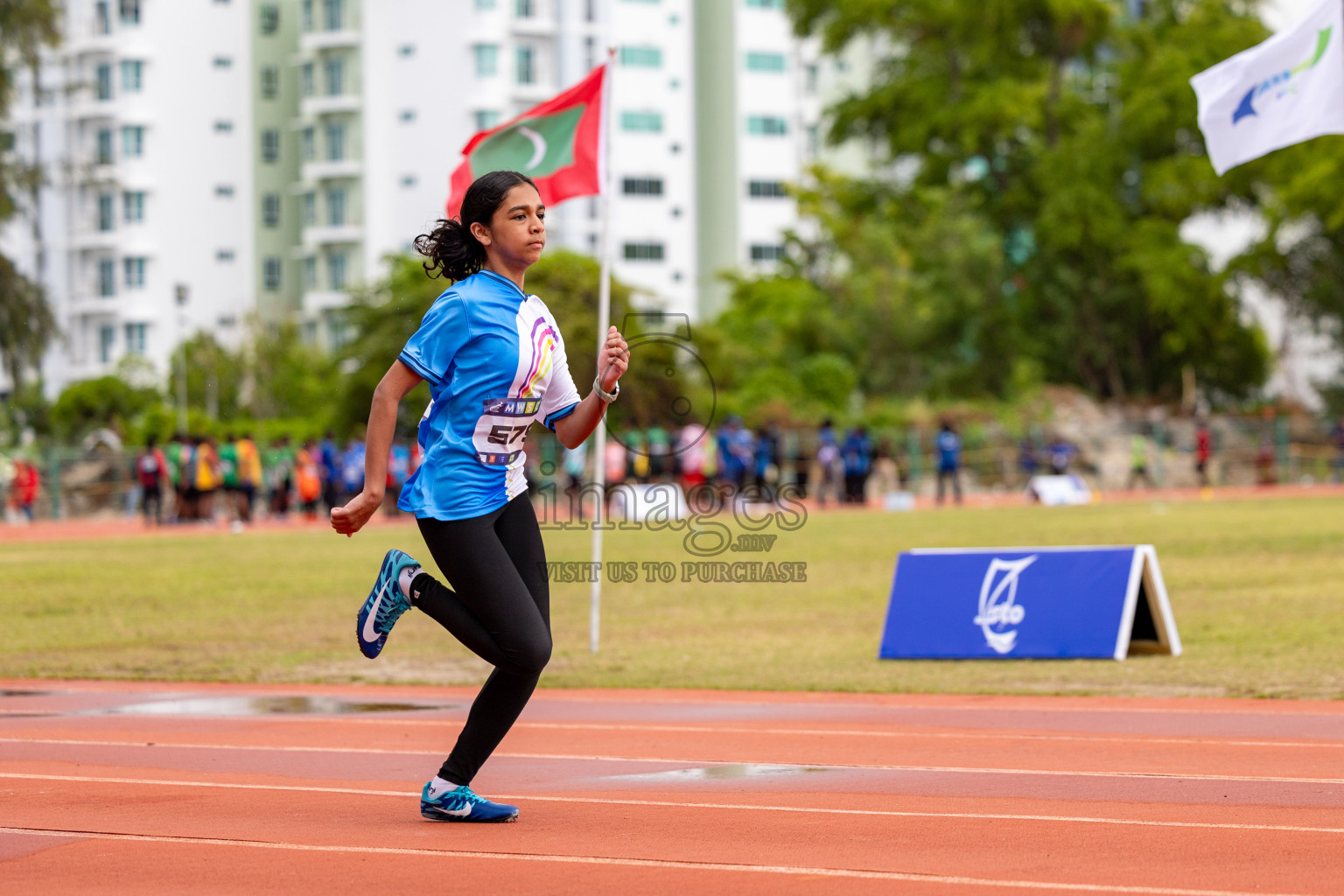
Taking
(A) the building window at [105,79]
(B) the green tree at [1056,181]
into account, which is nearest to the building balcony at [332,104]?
(A) the building window at [105,79]

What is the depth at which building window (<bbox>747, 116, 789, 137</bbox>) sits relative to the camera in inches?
3556

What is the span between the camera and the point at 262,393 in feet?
240

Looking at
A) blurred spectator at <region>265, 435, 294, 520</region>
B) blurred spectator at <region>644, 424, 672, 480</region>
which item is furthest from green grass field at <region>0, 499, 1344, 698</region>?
blurred spectator at <region>644, 424, 672, 480</region>

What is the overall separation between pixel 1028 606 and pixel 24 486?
3406 cm

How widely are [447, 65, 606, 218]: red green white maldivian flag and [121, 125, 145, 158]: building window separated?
74460 mm

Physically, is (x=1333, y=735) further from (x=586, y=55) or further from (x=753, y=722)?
(x=586, y=55)

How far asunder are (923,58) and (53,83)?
46.3 metres

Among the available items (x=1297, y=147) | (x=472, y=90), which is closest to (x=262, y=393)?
(x=472, y=90)

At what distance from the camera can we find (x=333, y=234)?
271 feet

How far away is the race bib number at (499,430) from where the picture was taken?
5715mm

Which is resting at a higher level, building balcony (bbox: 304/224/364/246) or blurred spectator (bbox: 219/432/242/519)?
building balcony (bbox: 304/224/364/246)

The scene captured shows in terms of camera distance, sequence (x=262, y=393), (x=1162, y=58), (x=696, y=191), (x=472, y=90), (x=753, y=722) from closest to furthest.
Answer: (x=753, y=722) < (x=1162, y=58) < (x=262, y=393) < (x=472, y=90) < (x=696, y=191)

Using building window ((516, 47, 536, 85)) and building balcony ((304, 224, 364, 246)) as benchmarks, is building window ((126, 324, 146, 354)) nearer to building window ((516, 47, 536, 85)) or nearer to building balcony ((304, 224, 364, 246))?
building balcony ((304, 224, 364, 246))

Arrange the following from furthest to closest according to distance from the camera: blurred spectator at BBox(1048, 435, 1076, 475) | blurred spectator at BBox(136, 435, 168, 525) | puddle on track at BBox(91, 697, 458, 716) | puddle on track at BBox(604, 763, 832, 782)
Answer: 1. blurred spectator at BBox(1048, 435, 1076, 475)
2. blurred spectator at BBox(136, 435, 168, 525)
3. puddle on track at BBox(91, 697, 458, 716)
4. puddle on track at BBox(604, 763, 832, 782)
